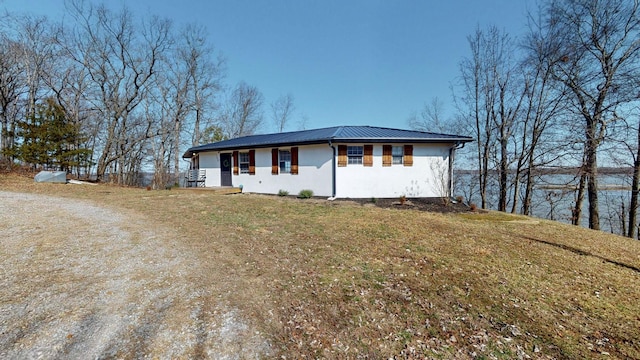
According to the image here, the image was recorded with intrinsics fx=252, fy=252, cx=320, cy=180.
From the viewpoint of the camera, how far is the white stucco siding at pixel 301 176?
10922mm

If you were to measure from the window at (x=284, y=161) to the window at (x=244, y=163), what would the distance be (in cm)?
208

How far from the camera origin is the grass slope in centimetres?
218

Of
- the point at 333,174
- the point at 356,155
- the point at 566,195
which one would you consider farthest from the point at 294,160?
the point at 566,195

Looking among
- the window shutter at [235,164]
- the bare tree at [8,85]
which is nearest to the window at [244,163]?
the window shutter at [235,164]

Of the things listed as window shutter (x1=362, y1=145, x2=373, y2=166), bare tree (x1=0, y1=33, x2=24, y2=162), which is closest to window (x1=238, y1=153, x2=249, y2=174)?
window shutter (x1=362, y1=145, x2=373, y2=166)

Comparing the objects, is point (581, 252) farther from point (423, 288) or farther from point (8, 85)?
point (8, 85)

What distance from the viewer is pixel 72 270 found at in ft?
10.6

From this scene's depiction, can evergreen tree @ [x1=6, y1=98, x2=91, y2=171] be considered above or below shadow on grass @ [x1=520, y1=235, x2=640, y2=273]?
above

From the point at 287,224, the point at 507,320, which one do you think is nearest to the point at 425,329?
the point at 507,320

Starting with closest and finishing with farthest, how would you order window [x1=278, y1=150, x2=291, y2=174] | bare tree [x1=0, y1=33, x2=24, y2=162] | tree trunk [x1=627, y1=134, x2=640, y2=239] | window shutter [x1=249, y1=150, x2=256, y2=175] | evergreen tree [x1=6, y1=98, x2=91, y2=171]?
tree trunk [x1=627, y1=134, x2=640, y2=239] → window [x1=278, y1=150, x2=291, y2=174] → window shutter [x1=249, y1=150, x2=256, y2=175] → evergreen tree [x1=6, y1=98, x2=91, y2=171] → bare tree [x1=0, y1=33, x2=24, y2=162]

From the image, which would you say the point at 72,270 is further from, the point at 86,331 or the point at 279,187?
the point at 279,187

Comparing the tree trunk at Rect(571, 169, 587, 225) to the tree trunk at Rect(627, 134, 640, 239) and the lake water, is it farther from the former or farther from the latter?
the tree trunk at Rect(627, 134, 640, 239)

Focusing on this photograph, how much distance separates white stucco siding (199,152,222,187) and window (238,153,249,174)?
171cm

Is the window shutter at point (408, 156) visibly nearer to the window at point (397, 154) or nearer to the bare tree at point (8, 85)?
the window at point (397, 154)
